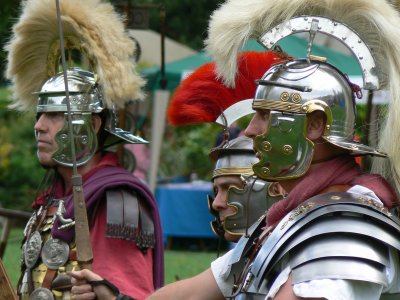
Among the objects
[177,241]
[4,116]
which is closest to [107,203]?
[177,241]

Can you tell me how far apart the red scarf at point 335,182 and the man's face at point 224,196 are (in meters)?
1.19

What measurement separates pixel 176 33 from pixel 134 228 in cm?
1516

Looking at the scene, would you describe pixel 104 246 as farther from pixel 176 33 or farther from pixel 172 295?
pixel 176 33

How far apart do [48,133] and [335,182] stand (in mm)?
1992

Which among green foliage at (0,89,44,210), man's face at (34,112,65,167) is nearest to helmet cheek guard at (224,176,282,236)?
man's face at (34,112,65,167)

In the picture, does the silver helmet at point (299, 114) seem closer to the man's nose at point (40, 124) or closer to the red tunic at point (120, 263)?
the red tunic at point (120, 263)

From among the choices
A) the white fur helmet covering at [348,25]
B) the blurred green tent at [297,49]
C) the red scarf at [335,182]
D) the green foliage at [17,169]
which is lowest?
the green foliage at [17,169]

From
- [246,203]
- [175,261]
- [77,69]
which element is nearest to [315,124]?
[246,203]

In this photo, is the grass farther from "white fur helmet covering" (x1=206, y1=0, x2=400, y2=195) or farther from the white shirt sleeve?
"white fur helmet covering" (x1=206, y1=0, x2=400, y2=195)

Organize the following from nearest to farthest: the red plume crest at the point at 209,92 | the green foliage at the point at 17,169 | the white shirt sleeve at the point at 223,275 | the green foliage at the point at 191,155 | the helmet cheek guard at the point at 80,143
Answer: the white shirt sleeve at the point at 223,275 < the red plume crest at the point at 209,92 < the helmet cheek guard at the point at 80,143 < the green foliage at the point at 191,155 < the green foliage at the point at 17,169

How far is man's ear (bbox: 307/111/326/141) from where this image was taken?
3564mm

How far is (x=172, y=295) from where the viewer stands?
3895 mm

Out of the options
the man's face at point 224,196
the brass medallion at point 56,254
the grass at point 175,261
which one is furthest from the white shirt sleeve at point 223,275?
the grass at point 175,261

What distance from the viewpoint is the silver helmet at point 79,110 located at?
512 centimetres
